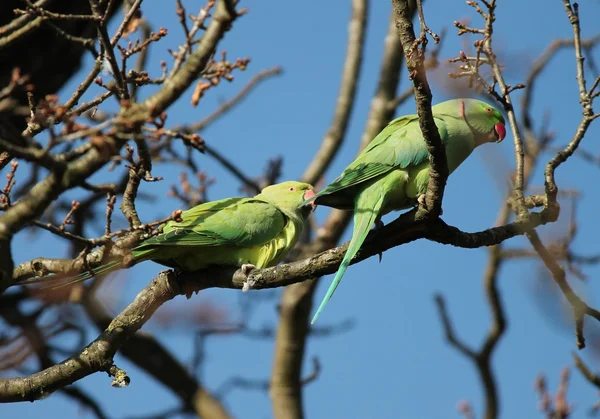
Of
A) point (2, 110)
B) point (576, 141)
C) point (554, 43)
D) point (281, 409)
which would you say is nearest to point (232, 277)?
point (2, 110)

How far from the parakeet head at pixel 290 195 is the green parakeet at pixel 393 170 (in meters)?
1.02

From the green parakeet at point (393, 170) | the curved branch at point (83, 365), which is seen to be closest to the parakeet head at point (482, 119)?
the green parakeet at point (393, 170)

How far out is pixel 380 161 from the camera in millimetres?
4809

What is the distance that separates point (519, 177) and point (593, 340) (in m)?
1.57

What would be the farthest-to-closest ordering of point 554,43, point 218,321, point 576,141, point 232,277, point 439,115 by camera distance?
1. point 554,43
2. point 218,321
3. point 439,115
4. point 232,277
5. point 576,141

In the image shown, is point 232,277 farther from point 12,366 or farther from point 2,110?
point 2,110

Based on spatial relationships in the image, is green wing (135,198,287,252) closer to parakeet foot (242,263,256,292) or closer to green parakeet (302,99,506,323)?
parakeet foot (242,263,256,292)

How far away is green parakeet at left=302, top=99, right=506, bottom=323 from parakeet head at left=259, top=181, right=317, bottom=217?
3.36ft

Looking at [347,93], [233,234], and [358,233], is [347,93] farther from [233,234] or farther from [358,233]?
[358,233]

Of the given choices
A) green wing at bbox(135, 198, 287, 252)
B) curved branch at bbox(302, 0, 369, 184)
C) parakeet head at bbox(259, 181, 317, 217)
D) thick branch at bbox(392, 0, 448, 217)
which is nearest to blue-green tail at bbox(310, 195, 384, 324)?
thick branch at bbox(392, 0, 448, 217)

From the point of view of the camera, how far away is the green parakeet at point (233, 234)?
488 centimetres

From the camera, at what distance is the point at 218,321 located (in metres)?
7.93

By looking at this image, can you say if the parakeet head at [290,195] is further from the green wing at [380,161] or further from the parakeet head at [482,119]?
the parakeet head at [482,119]

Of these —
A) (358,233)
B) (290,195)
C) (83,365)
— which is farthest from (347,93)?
(83,365)
